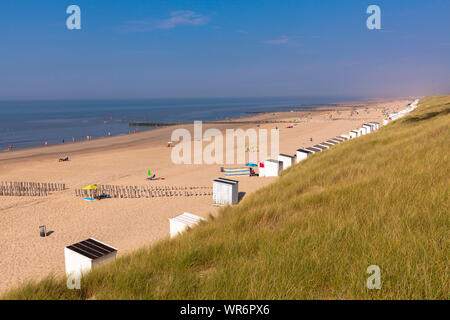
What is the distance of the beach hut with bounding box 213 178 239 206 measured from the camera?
15595 millimetres

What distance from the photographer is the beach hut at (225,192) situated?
15595 mm

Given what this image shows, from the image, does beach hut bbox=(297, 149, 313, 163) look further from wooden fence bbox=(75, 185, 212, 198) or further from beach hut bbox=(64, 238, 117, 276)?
beach hut bbox=(64, 238, 117, 276)

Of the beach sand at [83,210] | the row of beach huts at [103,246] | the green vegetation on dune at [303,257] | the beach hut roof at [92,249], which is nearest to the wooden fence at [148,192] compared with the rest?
the beach sand at [83,210]

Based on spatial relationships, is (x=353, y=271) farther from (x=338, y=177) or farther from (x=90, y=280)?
(x=338, y=177)

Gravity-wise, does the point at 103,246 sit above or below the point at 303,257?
below

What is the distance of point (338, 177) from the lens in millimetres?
7574

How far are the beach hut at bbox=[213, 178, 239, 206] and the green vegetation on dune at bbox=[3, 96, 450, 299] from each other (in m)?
10.5

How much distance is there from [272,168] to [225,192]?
255 inches

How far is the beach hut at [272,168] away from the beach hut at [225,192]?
596 centimetres

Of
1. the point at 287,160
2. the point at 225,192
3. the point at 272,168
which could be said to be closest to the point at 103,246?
the point at 225,192

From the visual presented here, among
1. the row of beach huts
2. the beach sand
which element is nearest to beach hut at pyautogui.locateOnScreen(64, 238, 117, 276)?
the row of beach huts

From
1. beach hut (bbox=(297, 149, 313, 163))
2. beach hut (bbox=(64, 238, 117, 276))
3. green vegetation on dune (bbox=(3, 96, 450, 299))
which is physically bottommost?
beach hut (bbox=(64, 238, 117, 276))

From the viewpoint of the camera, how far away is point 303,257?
3.20 meters

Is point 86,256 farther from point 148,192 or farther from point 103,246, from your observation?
point 148,192
